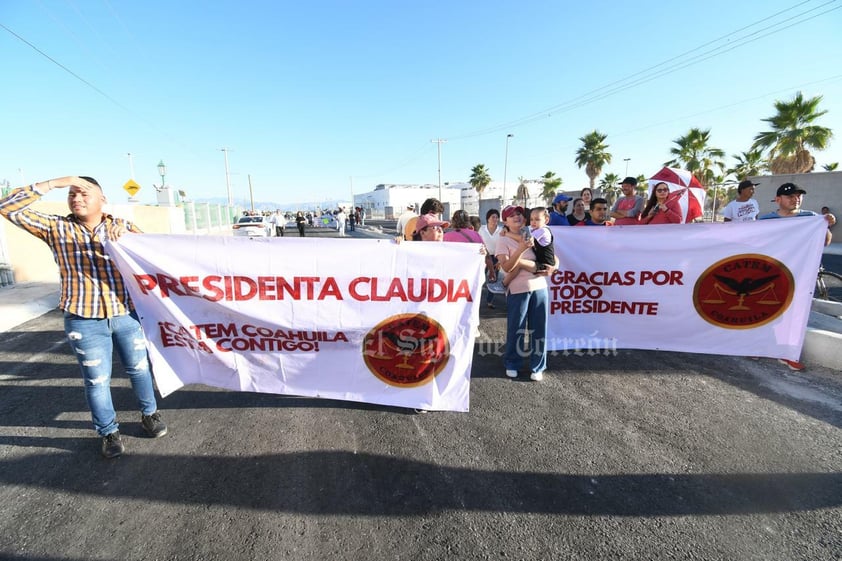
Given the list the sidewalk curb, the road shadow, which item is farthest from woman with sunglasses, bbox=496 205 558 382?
the sidewalk curb

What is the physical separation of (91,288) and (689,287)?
542 centimetres

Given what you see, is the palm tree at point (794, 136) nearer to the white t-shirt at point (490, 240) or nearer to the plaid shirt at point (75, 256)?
the white t-shirt at point (490, 240)

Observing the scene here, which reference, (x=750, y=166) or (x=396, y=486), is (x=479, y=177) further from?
(x=396, y=486)

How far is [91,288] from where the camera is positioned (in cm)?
267

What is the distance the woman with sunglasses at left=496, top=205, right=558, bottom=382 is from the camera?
11.8 feet

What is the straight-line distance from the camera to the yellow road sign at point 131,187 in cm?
1509

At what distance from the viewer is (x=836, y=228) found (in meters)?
17.0

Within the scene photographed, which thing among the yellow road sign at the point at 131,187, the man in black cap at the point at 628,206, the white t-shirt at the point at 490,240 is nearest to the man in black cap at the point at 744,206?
the man in black cap at the point at 628,206

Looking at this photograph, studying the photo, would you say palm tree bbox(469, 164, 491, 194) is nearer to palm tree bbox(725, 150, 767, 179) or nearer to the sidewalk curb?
palm tree bbox(725, 150, 767, 179)

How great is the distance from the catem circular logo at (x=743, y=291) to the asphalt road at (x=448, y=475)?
0.66 m

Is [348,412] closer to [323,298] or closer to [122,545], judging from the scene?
[323,298]

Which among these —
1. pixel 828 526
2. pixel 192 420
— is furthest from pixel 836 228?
pixel 192 420

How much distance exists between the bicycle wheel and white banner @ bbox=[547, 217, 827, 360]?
9.36 feet

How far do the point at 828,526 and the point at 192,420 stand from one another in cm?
436
